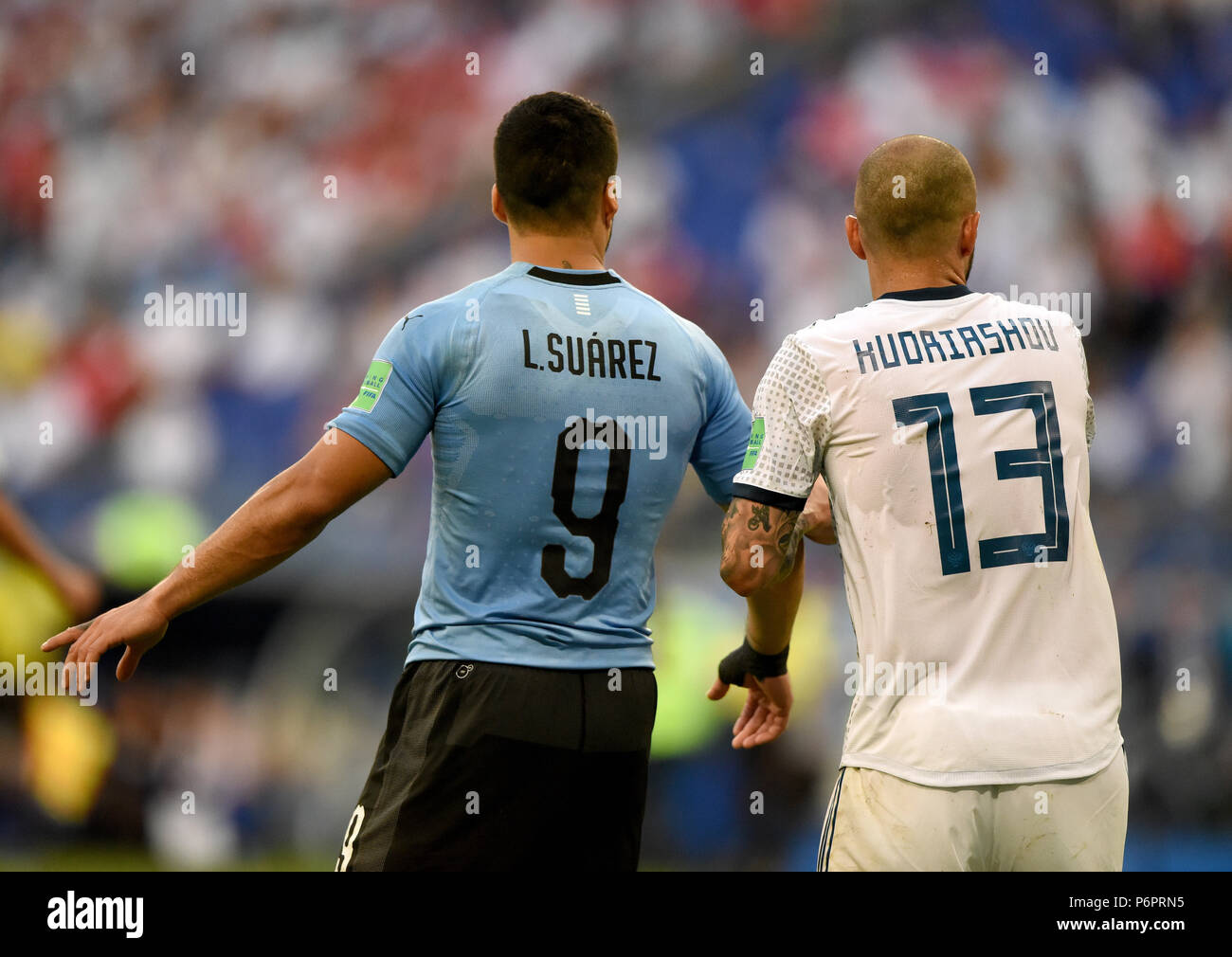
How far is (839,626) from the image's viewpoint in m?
6.82

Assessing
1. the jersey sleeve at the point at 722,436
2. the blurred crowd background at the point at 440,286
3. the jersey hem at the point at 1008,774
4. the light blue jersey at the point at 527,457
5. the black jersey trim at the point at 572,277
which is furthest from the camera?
the blurred crowd background at the point at 440,286

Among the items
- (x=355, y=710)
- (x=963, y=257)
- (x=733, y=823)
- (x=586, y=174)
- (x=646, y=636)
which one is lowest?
(x=733, y=823)

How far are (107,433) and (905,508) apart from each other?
18.9ft

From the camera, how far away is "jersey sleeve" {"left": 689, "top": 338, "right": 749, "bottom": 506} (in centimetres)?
301

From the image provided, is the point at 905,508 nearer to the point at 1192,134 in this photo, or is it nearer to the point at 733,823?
the point at 733,823

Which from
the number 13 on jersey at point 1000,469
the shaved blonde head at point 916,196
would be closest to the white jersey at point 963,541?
the number 13 on jersey at point 1000,469

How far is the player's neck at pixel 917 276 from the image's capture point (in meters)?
2.63

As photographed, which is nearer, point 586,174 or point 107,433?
point 586,174

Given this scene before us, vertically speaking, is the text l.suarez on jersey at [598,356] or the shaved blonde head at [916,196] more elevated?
the shaved blonde head at [916,196]

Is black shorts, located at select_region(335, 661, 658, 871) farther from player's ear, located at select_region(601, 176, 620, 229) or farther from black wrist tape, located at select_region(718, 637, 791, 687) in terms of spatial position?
player's ear, located at select_region(601, 176, 620, 229)

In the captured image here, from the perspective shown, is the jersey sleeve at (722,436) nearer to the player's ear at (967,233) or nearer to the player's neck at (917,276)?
the player's neck at (917,276)

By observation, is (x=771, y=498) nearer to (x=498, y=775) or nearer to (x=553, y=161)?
(x=498, y=775)

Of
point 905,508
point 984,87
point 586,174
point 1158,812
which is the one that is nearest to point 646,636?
point 905,508

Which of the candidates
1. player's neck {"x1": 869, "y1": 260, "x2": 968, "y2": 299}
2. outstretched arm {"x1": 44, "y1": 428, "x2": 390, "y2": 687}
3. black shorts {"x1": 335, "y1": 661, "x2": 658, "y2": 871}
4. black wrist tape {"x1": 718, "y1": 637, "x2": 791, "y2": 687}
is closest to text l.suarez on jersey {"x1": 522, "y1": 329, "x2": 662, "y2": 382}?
outstretched arm {"x1": 44, "y1": 428, "x2": 390, "y2": 687}
